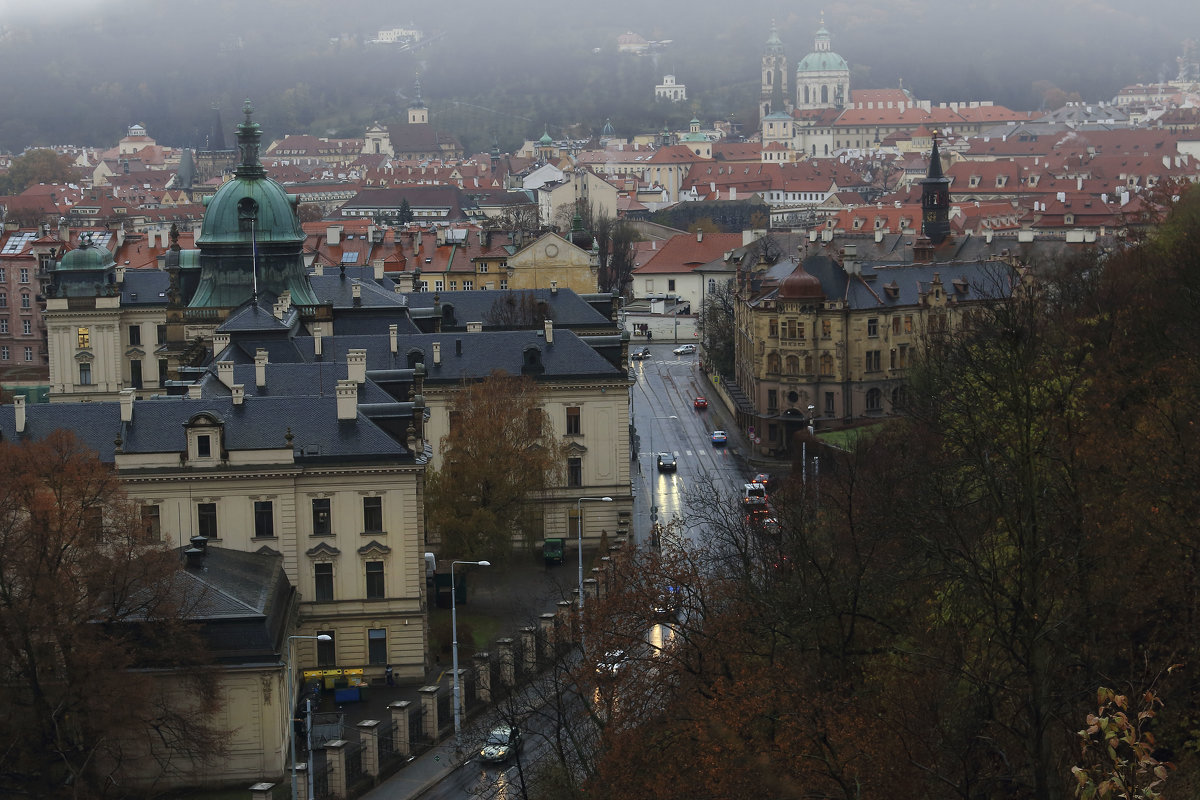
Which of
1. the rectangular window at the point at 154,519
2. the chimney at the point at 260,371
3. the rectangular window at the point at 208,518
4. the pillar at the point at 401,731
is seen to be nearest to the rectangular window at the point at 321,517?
the rectangular window at the point at 208,518

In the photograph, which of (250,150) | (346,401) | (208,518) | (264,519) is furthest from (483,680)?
(250,150)

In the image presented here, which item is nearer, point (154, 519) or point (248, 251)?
point (154, 519)

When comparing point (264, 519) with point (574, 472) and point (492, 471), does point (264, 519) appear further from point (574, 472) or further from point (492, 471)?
point (574, 472)

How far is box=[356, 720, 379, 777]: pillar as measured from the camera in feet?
133

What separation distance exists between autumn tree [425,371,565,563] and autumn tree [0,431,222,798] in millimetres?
15680

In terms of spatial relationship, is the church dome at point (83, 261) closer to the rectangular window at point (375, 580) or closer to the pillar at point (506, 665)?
the rectangular window at point (375, 580)

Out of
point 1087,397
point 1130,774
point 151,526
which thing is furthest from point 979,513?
point 1130,774

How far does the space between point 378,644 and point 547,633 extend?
429 cm

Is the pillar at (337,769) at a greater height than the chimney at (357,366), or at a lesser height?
lesser

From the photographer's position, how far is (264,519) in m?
48.2

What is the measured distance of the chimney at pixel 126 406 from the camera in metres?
48.2

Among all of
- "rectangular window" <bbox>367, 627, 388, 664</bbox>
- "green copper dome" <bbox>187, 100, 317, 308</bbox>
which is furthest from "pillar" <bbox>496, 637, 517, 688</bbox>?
"green copper dome" <bbox>187, 100, 317, 308</bbox>

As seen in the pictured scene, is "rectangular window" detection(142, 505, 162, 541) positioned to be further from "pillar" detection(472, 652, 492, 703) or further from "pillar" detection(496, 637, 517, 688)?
"pillar" detection(496, 637, 517, 688)

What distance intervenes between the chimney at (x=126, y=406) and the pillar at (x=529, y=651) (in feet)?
36.3
